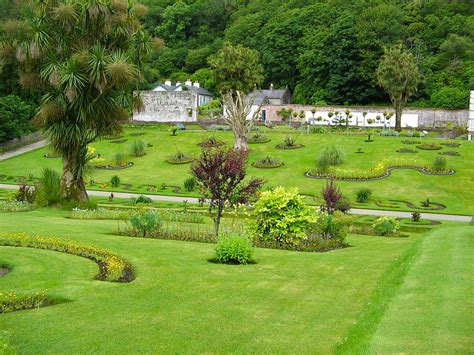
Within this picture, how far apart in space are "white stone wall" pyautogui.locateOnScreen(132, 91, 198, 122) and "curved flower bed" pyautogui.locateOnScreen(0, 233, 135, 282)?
61.8 m

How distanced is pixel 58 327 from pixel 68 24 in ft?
78.2

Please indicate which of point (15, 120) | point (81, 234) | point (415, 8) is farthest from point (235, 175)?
point (415, 8)

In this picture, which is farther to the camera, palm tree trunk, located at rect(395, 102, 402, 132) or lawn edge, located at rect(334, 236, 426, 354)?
palm tree trunk, located at rect(395, 102, 402, 132)

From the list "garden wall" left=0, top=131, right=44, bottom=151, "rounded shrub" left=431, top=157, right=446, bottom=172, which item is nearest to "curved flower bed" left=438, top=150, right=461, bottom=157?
"rounded shrub" left=431, top=157, right=446, bottom=172

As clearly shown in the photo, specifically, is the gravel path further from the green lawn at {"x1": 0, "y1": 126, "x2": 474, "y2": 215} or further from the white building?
the white building

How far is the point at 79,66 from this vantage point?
95.7ft

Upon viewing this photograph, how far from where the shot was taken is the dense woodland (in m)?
87.3

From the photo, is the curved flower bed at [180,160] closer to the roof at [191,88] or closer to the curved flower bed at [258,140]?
the curved flower bed at [258,140]

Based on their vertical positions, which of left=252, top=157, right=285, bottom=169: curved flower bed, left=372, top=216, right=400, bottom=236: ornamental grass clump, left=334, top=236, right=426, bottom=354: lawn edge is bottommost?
left=372, top=216, right=400, bottom=236: ornamental grass clump

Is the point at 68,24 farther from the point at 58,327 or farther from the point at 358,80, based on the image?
the point at 358,80

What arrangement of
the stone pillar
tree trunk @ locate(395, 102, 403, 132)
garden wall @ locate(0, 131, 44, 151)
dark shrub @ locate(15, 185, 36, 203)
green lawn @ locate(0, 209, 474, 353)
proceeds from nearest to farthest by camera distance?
green lawn @ locate(0, 209, 474, 353)
dark shrub @ locate(15, 185, 36, 203)
garden wall @ locate(0, 131, 44, 151)
the stone pillar
tree trunk @ locate(395, 102, 403, 132)

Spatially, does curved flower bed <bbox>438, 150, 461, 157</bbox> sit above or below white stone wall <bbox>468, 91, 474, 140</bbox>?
below

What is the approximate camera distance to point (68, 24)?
30.3 meters

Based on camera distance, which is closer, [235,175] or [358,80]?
[235,175]
